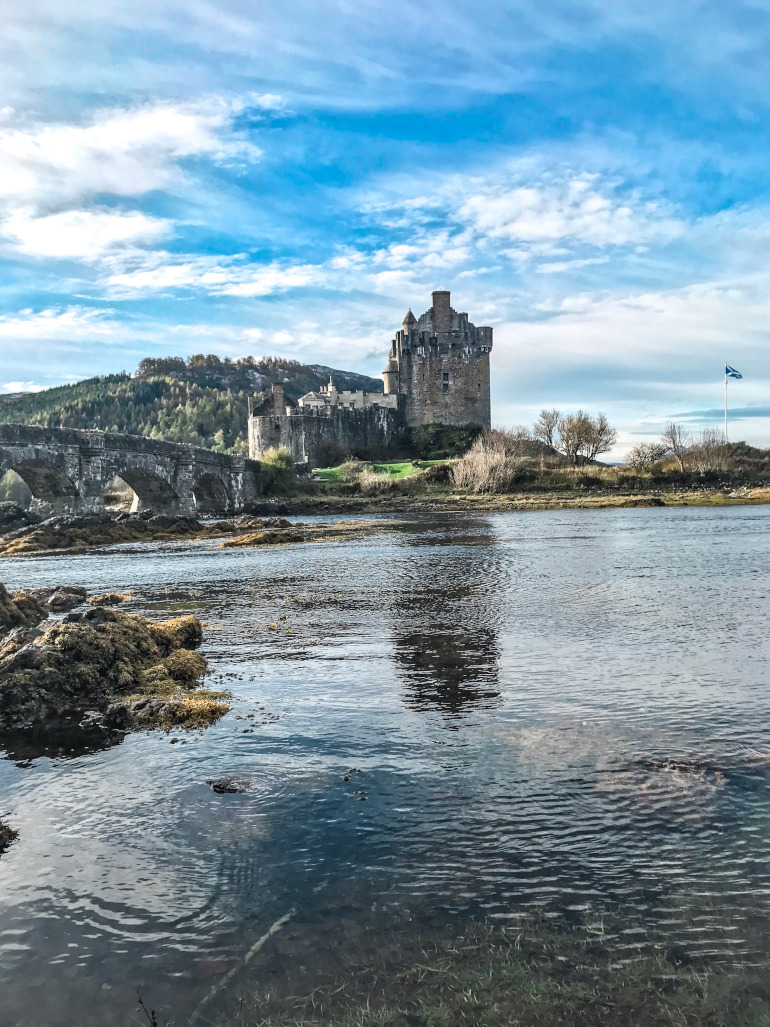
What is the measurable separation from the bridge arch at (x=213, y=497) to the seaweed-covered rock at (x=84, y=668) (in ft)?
181

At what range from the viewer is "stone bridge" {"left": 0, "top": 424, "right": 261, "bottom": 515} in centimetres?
4628

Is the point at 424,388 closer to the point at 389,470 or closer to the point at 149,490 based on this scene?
the point at 389,470

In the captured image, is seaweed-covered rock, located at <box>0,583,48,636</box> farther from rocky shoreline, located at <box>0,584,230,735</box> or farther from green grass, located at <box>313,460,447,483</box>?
green grass, located at <box>313,460,447,483</box>

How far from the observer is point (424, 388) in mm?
97938

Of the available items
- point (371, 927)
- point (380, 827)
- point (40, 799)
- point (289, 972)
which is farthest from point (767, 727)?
point (40, 799)

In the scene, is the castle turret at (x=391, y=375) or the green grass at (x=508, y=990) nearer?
the green grass at (x=508, y=990)

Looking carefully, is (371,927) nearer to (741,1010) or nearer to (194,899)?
(194,899)

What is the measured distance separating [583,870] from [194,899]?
229 cm

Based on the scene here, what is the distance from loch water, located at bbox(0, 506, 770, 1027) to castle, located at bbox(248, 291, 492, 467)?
81888 millimetres

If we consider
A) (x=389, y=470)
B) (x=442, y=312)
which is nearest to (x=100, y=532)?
(x=389, y=470)

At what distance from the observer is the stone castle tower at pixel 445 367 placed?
9656 centimetres

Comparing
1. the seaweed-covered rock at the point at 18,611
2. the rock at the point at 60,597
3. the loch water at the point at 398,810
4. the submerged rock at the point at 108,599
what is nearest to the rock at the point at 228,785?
the loch water at the point at 398,810

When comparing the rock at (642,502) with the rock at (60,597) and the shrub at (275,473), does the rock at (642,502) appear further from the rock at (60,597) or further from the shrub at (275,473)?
the rock at (60,597)

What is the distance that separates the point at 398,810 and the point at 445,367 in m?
93.2
